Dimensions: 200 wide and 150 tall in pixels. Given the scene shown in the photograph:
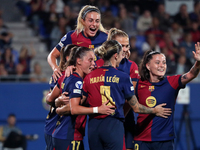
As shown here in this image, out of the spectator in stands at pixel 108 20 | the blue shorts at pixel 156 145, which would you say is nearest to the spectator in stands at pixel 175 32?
the spectator in stands at pixel 108 20

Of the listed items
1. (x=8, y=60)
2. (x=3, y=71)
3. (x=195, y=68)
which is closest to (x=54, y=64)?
(x=195, y=68)

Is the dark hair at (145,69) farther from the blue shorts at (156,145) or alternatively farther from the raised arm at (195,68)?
the blue shorts at (156,145)

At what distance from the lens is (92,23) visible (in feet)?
16.7

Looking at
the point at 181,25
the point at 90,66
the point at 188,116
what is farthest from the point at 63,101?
the point at 181,25

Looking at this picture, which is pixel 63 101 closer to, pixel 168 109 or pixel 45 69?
pixel 168 109

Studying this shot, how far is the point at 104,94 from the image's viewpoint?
3951 millimetres

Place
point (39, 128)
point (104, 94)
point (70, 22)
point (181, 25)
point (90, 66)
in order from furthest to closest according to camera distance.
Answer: point (181, 25) < point (70, 22) < point (39, 128) < point (90, 66) < point (104, 94)

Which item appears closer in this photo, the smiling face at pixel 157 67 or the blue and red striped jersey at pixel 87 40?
the smiling face at pixel 157 67

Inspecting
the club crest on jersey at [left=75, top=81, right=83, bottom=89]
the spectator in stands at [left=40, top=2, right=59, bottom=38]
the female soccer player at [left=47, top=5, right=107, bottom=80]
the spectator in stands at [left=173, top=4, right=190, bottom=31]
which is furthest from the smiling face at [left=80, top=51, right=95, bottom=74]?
the spectator in stands at [left=173, top=4, right=190, bottom=31]

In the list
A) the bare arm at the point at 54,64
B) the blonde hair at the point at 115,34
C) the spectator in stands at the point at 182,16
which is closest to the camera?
the bare arm at the point at 54,64

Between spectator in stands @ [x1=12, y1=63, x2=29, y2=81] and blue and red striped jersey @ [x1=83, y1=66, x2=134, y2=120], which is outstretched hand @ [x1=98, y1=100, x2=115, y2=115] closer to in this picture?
blue and red striped jersey @ [x1=83, y1=66, x2=134, y2=120]

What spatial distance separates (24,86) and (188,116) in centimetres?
466

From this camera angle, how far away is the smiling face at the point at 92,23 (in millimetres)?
5090

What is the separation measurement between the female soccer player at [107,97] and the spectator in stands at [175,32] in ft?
24.6
